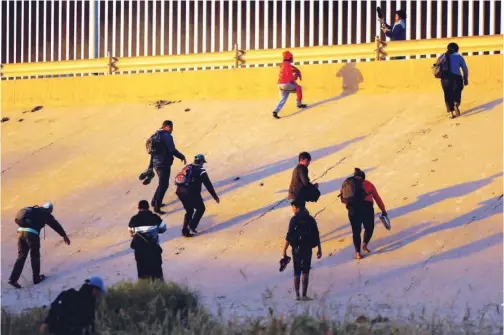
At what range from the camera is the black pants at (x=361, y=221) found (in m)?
Answer: 12.7

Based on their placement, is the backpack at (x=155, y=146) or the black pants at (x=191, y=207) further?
the backpack at (x=155, y=146)

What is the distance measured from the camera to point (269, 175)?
16.3 metres

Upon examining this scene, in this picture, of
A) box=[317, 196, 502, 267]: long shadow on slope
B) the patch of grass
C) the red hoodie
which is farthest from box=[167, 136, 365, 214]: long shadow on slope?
the patch of grass

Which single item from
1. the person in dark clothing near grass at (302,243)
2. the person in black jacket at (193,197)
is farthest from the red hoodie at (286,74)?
the person in dark clothing near grass at (302,243)

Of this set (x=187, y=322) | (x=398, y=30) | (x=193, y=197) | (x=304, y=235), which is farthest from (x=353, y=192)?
(x=398, y=30)

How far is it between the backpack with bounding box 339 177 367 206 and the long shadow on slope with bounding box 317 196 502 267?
0.78 m

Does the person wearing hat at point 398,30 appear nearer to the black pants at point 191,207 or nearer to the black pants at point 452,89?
the black pants at point 452,89

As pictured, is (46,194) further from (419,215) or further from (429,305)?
(429,305)

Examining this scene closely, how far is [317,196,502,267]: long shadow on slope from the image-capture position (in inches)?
511

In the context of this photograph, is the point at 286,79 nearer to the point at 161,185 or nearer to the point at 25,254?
the point at 161,185

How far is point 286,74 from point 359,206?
675 cm

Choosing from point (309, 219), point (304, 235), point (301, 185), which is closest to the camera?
point (304, 235)

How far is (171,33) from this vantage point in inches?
1048

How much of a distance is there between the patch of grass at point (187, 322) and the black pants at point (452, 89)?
7.82m
